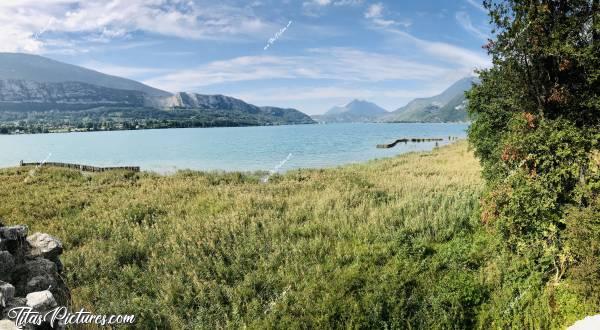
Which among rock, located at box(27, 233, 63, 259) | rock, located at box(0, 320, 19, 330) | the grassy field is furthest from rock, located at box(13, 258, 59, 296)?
rock, located at box(0, 320, 19, 330)

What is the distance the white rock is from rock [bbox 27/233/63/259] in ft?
38.0

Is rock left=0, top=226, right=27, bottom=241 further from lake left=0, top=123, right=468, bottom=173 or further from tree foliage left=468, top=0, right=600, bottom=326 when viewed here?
lake left=0, top=123, right=468, bottom=173

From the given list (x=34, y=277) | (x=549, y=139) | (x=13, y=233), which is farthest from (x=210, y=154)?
(x=549, y=139)

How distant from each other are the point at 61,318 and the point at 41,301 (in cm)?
54

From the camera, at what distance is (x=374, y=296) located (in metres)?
8.78

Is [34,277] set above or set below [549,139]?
below

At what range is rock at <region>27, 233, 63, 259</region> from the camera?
9548 mm

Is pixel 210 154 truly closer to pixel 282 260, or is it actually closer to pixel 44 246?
pixel 44 246

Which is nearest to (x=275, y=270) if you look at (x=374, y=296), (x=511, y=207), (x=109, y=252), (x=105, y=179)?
(x=374, y=296)

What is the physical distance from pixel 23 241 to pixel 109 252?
9.39ft

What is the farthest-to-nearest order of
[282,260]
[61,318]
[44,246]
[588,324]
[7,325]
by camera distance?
[282,260], [44,246], [61,318], [588,324], [7,325]

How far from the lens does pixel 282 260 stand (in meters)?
10.9

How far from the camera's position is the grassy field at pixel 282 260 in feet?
28.1

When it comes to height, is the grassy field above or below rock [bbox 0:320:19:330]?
below
